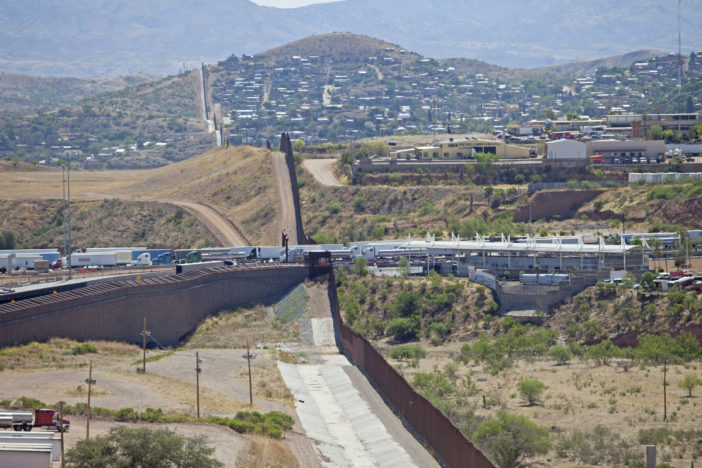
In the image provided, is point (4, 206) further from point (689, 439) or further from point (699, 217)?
point (689, 439)

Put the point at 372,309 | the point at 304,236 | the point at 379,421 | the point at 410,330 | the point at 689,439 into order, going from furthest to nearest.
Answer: the point at 304,236
the point at 372,309
the point at 410,330
the point at 379,421
the point at 689,439

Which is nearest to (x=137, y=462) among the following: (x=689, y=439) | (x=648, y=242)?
(x=689, y=439)

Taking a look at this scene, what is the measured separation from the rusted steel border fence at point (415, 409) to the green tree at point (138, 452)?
9124 millimetres

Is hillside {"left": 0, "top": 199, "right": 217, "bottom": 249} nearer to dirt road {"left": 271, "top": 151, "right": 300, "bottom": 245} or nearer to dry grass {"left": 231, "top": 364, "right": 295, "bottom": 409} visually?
dirt road {"left": 271, "top": 151, "right": 300, "bottom": 245}

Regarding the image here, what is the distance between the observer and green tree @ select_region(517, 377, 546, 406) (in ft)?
200

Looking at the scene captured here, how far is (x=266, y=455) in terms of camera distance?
50281mm

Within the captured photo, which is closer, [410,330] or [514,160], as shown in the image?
[410,330]

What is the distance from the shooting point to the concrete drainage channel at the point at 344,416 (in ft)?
176

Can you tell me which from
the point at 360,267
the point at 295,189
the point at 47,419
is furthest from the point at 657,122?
the point at 47,419

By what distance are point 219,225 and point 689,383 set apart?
241 ft

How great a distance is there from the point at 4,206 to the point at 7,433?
329ft

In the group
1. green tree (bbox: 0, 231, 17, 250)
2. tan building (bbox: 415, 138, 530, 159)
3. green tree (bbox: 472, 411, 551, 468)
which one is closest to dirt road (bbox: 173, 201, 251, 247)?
green tree (bbox: 0, 231, 17, 250)

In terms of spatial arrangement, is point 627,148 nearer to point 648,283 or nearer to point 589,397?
point 648,283

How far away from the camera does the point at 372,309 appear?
91.4 metres
